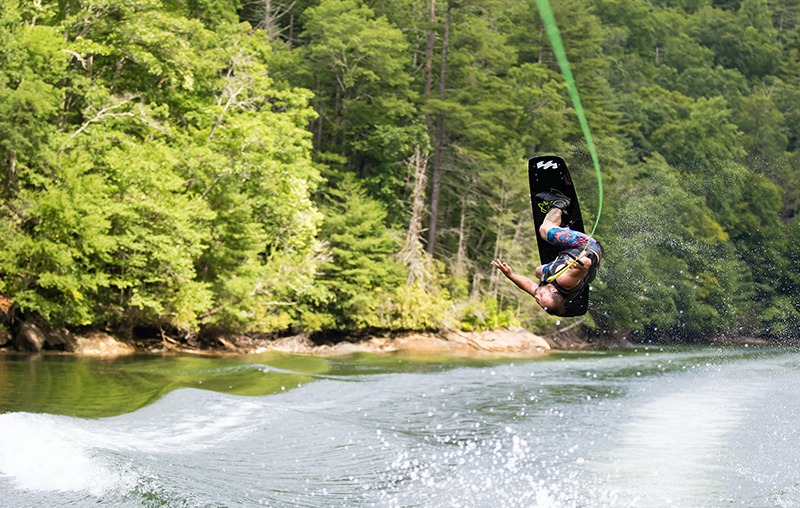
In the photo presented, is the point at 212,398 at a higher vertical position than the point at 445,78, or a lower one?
lower

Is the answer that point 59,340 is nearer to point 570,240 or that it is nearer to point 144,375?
point 144,375

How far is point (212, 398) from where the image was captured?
17.4m

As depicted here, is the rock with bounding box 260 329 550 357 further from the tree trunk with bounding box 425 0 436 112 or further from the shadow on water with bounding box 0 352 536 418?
the tree trunk with bounding box 425 0 436 112

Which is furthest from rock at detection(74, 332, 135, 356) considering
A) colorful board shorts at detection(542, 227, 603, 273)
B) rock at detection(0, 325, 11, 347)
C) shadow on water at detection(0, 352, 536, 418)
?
colorful board shorts at detection(542, 227, 603, 273)

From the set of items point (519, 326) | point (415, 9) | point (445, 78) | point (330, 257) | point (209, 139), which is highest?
point (415, 9)

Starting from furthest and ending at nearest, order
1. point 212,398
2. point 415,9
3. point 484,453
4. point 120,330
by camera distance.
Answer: point 415,9 < point 120,330 < point 212,398 < point 484,453

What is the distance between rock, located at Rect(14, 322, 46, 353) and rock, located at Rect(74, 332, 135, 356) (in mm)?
991

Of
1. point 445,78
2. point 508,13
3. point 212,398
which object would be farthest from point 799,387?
point 508,13

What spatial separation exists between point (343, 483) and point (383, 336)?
24745 millimetres

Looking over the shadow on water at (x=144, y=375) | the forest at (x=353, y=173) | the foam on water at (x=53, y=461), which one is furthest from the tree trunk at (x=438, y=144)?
the foam on water at (x=53, y=461)

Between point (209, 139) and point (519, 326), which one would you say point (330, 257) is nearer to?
point (209, 139)

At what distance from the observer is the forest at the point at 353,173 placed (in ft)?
78.2

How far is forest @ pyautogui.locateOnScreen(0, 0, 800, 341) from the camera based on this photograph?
23.8 meters

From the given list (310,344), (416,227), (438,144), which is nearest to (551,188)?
(310,344)
